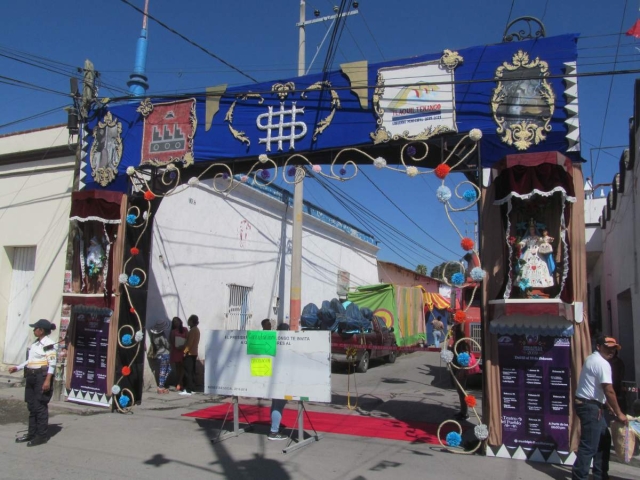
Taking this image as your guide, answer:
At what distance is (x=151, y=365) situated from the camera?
11812mm

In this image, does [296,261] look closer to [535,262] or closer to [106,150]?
[106,150]

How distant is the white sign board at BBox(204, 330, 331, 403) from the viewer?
286 inches

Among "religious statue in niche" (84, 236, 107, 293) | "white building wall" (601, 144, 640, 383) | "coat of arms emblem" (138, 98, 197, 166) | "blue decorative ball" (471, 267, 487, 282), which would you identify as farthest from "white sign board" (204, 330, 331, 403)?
"white building wall" (601, 144, 640, 383)

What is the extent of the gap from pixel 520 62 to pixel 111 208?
7.38 meters

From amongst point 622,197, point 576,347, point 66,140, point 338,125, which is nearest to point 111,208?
point 66,140

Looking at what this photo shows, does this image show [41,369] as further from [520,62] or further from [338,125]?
[520,62]

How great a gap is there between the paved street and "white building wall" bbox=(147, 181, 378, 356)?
363 centimetres

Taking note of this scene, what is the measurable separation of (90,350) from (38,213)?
4185mm

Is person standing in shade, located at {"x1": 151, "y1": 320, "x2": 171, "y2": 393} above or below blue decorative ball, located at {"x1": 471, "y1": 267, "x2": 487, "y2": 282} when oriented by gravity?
below

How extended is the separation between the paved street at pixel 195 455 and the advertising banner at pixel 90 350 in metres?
0.37

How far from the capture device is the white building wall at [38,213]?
11527 millimetres

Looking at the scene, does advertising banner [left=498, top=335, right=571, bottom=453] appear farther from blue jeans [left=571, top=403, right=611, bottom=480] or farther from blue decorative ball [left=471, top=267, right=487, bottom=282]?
blue decorative ball [left=471, top=267, right=487, bottom=282]

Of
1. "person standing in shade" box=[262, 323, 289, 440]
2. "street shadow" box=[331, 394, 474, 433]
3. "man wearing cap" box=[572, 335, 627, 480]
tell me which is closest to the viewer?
"man wearing cap" box=[572, 335, 627, 480]

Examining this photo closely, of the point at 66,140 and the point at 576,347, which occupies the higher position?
the point at 66,140
